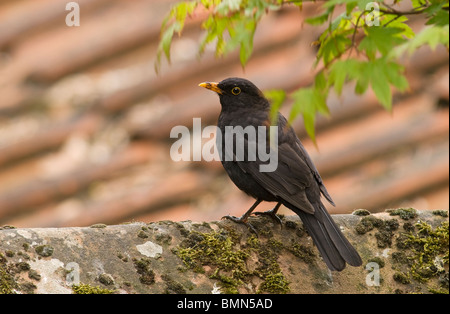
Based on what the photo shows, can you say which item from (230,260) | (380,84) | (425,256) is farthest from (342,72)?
(425,256)

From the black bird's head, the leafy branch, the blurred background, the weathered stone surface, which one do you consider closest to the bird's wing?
the weathered stone surface

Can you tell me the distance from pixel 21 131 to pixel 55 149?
0.76 ft

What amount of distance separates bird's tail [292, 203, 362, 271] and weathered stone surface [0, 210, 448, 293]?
6 cm

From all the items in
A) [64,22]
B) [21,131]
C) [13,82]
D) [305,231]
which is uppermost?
[64,22]

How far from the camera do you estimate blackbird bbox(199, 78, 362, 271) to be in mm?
2771

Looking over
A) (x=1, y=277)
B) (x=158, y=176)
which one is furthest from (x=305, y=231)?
(x=158, y=176)

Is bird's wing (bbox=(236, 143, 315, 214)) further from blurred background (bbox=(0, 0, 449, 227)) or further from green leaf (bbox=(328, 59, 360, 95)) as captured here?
green leaf (bbox=(328, 59, 360, 95))

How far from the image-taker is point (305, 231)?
3.02 metres

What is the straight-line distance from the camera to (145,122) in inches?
174

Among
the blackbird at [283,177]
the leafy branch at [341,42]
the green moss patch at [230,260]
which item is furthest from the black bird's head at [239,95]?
the leafy branch at [341,42]

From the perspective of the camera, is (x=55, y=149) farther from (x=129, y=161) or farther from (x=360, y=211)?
(x=360, y=211)

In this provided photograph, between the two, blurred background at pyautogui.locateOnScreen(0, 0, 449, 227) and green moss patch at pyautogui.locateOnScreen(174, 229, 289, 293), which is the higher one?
blurred background at pyautogui.locateOnScreen(0, 0, 449, 227)

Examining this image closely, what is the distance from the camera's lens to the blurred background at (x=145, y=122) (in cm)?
432

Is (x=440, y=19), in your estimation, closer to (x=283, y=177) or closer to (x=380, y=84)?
(x=380, y=84)
